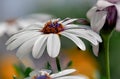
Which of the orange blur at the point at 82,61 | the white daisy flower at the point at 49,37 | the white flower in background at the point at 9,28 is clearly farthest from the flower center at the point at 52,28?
the white flower in background at the point at 9,28

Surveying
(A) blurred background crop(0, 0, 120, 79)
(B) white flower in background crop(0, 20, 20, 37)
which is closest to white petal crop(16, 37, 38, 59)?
(A) blurred background crop(0, 0, 120, 79)

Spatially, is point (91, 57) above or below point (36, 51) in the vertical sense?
below

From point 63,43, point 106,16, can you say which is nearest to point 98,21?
point 106,16

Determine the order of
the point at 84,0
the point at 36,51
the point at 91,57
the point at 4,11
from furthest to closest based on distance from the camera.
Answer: the point at 4,11 < the point at 84,0 < the point at 91,57 < the point at 36,51

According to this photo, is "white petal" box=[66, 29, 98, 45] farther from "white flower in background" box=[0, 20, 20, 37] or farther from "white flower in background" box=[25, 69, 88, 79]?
"white flower in background" box=[0, 20, 20, 37]

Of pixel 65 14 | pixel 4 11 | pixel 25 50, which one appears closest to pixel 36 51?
pixel 25 50

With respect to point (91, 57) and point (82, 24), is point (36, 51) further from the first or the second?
point (91, 57)
